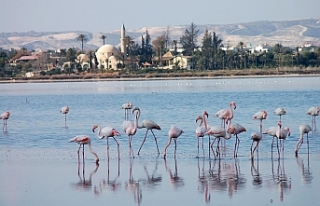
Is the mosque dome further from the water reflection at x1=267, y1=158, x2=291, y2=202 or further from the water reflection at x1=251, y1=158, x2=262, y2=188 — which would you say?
the water reflection at x1=267, y1=158, x2=291, y2=202

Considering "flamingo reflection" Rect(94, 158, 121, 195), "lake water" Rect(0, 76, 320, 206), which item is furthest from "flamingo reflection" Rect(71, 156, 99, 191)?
"flamingo reflection" Rect(94, 158, 121, 195)

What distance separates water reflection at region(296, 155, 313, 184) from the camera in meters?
13.5

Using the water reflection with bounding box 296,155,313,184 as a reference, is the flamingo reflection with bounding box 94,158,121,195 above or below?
below

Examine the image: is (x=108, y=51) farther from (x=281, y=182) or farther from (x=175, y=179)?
(x=281, y=182)

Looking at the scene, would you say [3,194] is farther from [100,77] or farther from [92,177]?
[100,77]

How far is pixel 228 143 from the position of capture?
1977 centimetres

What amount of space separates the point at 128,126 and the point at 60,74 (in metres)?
94.5

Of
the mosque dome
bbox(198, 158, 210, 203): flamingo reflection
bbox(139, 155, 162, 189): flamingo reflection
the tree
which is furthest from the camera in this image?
the tree

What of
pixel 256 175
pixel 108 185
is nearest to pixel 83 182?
pixel 108 185

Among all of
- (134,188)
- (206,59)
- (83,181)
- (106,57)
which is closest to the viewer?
(134,188)

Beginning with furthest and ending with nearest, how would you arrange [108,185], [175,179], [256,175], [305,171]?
[305,171]
[256,175]
[175,179]
[108,185]

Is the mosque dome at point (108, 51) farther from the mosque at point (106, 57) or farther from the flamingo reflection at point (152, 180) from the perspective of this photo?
the flamingo reflection at point (152, 180)

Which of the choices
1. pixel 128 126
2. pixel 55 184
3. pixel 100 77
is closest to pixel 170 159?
pixel 128 126

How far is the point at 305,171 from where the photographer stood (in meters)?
14.5
